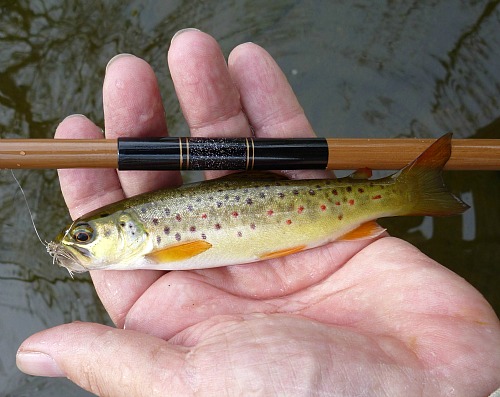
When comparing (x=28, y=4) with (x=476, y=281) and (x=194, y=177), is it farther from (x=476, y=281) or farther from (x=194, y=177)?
(x=476, y=281)

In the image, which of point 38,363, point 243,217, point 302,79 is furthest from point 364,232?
point 38,363

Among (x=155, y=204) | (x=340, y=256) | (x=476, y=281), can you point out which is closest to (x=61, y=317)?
(x=155, y=204)

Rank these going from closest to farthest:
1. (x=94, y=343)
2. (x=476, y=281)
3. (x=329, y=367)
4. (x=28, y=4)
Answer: (x=329, y=367)
(x=94, y=343)
(x=476, y=281)
(x=28, y=4)

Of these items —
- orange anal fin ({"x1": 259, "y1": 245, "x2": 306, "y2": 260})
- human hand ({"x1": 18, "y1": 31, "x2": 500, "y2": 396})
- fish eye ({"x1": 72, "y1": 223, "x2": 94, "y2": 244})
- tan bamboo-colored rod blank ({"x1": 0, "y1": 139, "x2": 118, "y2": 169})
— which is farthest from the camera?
orange anal fin ({"x1": 259, "y1": 245, "x2": 306, "y2": 260})

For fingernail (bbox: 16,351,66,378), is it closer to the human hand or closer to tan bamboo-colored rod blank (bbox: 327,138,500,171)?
the human hand

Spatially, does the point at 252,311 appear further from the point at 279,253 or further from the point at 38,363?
the point at 38,363

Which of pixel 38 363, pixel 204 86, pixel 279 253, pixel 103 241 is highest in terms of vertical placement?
pixel 204 86

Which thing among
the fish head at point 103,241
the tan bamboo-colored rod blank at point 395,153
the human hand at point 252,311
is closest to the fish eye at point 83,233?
the fish head at point 103,241

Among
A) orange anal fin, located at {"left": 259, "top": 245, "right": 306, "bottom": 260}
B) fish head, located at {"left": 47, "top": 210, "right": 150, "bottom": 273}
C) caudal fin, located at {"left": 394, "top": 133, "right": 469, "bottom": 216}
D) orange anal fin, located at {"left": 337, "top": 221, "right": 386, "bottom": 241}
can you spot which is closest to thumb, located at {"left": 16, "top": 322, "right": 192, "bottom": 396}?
fish head, located at {"left": 47, "top": 210, "right": 150, "bottom": 273}
